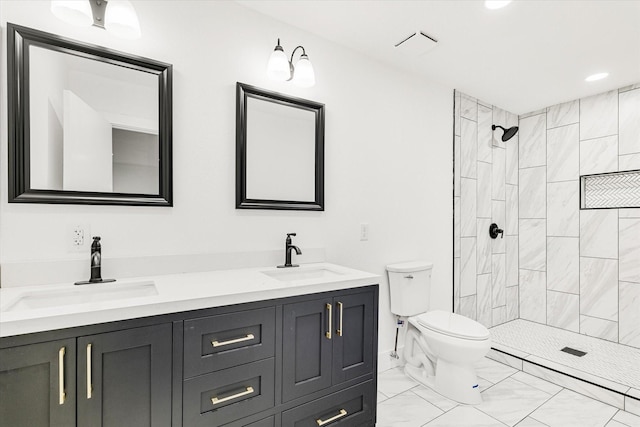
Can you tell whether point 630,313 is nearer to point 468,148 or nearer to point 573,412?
point 573,412

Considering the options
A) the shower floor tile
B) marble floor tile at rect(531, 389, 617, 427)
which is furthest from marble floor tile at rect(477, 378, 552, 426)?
the shower floor tile

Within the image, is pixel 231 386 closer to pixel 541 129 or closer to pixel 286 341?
pixel 286 341

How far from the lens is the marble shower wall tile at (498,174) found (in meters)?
3.36

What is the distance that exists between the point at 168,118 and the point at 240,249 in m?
0.79

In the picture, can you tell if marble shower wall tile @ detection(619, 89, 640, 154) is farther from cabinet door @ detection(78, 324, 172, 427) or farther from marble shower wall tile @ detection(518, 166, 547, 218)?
cabinet door @ detection(78, 324, 172, 427)

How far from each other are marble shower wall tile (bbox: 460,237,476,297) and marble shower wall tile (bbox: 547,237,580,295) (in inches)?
38.2

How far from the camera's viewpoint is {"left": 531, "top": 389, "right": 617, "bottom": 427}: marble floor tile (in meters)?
1.90

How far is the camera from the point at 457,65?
251 centimetres

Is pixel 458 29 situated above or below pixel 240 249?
above

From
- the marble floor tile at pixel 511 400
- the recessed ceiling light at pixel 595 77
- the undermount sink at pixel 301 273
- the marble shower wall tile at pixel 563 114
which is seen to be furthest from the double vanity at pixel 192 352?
the marble shower wall tile at pixel 563 114

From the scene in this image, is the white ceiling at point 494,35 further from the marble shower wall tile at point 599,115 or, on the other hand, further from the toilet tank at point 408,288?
the toilet tank at point 408,288

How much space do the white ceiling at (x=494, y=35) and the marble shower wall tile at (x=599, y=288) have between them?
65.1 inches

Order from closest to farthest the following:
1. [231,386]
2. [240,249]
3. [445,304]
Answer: [231,386] < [240,249] < [445,304]

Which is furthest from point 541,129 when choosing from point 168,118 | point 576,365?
point 168,118
